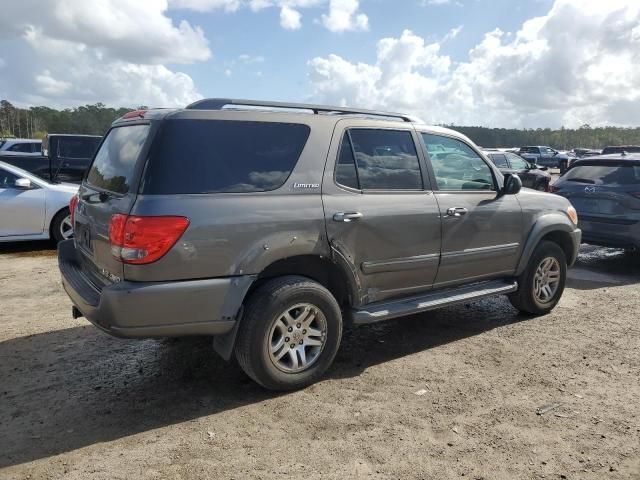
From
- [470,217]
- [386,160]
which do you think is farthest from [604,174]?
[386,160]

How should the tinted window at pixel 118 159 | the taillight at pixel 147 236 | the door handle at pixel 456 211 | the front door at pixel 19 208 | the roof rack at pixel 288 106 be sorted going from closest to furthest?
the taillight at pixel 147 236
the tinted window at pixel 118 159
the roof rack at pixel 288 106
the door handle at pixel 456 211
the front door at pixel 19 208

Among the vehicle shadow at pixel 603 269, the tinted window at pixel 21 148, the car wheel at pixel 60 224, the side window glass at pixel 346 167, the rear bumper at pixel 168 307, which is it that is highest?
the side window glass at pixel 346 167

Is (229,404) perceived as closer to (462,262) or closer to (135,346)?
(135,346)

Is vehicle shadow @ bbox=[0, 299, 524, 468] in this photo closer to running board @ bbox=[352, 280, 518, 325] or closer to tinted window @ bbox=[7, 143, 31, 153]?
running board @ bbox=[352, 280, 518, 325]

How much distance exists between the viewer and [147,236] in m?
3.22

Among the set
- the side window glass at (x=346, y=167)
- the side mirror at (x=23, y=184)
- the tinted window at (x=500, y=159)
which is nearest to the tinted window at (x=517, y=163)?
the tinted window at (x=500, y=159)

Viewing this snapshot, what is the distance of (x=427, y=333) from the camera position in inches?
203

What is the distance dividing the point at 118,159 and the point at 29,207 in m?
5.42

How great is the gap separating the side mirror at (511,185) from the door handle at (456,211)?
0.65m

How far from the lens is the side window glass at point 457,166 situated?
4.71 m

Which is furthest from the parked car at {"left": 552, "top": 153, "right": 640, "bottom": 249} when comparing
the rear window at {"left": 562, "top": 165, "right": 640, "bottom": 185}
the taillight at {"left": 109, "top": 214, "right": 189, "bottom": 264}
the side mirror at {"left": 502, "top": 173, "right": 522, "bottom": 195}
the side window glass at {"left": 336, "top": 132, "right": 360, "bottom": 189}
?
the taillight at {"left": 109, "top": 214, "right": 189, "bottom": 264}

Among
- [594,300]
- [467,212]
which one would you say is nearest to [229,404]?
[467,212]

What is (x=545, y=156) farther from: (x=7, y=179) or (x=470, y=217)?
(x=470, y=217)

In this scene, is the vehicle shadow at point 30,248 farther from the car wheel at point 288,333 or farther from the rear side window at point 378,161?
the rear side window at point 378,161
